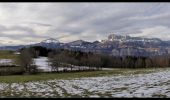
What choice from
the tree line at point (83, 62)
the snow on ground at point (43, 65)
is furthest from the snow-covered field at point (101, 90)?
the snow on ground at point (43, 65)

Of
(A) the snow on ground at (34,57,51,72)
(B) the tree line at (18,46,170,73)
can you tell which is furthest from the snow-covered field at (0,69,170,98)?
(A) the snow on ground at (34,57,51,72)

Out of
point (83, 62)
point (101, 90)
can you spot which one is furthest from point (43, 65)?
point (101, 90)

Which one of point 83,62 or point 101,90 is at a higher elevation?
point 101,90

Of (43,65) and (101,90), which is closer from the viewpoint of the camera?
(101,90)

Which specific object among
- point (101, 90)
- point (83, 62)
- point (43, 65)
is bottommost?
point (43, 65)

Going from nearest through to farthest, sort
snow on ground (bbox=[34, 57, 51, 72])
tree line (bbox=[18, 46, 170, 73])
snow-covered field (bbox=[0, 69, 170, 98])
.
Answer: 1. snow-covered field (bbox=[0, 69, 170, 98])
2. tree line (bbox=[18, 46, 170, 73])
3. snow on ground (bbox=[34, 57, 51, 72])

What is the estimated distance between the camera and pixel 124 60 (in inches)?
6688

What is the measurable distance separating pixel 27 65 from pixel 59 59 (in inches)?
844

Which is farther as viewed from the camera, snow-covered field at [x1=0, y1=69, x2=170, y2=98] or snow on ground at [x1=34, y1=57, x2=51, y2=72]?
snow on ground at [x1=34, y1=57, x2=51, y2=72]

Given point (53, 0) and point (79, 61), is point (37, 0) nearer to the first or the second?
point (53, 0)

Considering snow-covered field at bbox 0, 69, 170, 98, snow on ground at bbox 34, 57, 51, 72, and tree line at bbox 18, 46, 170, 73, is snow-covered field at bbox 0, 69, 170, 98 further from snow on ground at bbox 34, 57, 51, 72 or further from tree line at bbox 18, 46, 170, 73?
snow on ground at bbox 34, 57, 51, 72

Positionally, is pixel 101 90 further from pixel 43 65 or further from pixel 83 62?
pixel 43 65

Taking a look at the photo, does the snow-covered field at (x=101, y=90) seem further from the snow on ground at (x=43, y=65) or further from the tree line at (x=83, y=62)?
the snow on ground at (x=43, y=65)

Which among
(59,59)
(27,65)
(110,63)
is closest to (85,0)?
(27,65)
